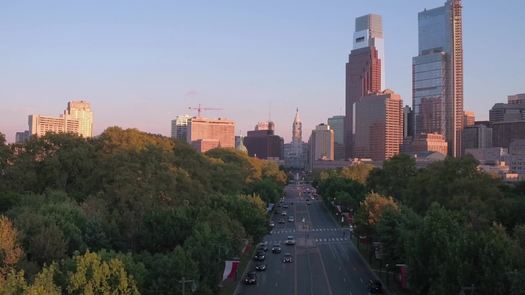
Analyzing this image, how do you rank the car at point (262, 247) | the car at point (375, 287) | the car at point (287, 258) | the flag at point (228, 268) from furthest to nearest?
the car at point (262, 247), the car at point (287, 258), the car at point (375, 287), the flag at point (228, 268)

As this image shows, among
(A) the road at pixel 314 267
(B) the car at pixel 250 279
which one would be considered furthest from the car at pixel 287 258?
(B) the car at pixel 250 279

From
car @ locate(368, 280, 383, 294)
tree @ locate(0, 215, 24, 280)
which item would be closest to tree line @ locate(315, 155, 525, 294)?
car @ locate(368, 280, 383, 294)

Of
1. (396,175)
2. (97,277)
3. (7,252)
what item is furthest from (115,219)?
(396,175)

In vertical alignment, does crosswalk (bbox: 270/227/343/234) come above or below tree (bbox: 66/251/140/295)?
below

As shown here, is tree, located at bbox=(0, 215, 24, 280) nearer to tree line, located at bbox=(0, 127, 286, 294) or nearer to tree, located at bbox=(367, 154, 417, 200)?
tree line, located at bbox=(0, 127, 286, 294)

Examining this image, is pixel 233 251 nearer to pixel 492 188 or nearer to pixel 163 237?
pixel 163 237

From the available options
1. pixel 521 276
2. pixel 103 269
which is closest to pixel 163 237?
pixel 103 269

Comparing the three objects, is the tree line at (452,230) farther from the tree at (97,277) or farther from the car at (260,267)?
the tree at (97,277)
